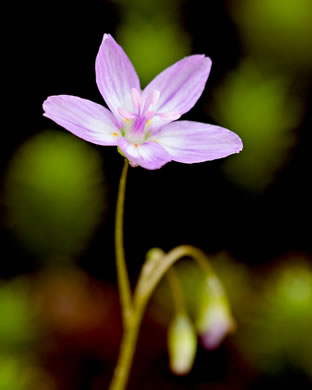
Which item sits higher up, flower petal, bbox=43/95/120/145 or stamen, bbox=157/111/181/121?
flower petal, bbox=43/95/120/145


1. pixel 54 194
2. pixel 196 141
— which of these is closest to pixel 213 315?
pixel 196 141

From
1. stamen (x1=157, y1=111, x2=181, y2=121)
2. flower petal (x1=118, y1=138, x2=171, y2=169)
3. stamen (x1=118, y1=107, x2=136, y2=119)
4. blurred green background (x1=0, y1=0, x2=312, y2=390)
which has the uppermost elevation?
stamen (x1=118, y1=107, x2=136, y2=119)

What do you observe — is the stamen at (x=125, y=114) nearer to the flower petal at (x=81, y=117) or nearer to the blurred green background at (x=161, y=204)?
the flower petal at (x=81, y=117)

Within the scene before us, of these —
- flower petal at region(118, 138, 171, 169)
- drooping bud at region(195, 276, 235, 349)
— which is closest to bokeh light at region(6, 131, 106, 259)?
drooping bud at region(195, 276, 235, 349)

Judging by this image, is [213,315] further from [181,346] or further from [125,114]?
[125,114]

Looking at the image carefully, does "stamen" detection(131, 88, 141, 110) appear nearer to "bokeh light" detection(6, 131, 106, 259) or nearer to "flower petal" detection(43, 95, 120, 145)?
"flower petal" detection(43, 95, 120, 145)

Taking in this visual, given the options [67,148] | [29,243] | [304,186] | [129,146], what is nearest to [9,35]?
[67,148]
